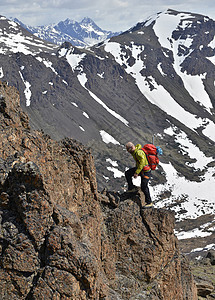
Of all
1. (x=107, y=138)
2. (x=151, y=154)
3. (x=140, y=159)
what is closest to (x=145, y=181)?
(x=140, y=159)

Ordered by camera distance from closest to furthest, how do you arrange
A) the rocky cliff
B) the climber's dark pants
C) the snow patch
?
the rocky cliff < the climber's dark pants < the snow patch

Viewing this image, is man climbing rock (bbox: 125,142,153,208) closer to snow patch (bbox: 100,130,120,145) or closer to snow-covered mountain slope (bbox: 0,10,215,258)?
snow-covered mountain slope (bbox: 0,10,215,258)

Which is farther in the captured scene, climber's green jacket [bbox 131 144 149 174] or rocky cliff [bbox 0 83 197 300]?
climber's green jacket [bbox 131 144 149 174]

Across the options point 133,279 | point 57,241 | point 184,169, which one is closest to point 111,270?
point 133,279

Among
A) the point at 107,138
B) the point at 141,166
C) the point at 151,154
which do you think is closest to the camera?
the point at 141,166

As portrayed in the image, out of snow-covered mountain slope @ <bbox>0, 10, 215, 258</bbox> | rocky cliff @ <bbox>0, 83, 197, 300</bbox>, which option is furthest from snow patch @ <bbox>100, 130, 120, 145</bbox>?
rocky cliff @ <bbox>0, 83, 197, 300</bbox>

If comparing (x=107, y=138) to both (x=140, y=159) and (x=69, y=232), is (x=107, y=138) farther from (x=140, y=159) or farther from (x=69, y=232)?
(x=69, y=232)

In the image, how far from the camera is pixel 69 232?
367 inches

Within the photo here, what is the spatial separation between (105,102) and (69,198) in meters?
176

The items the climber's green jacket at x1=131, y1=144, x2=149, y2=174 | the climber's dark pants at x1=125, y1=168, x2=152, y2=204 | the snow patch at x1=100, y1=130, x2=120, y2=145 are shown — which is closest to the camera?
the climber's green jacket at x1=131, y1=144, x2=149, y2=174

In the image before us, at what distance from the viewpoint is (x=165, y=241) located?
49.6 feet

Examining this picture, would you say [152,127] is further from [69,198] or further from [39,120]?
[69,198]

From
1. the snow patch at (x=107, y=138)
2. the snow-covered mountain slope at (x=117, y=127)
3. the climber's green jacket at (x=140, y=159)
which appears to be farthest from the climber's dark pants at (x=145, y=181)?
the snow patch at (x=107, y=138)

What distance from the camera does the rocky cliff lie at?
28.5 ft
